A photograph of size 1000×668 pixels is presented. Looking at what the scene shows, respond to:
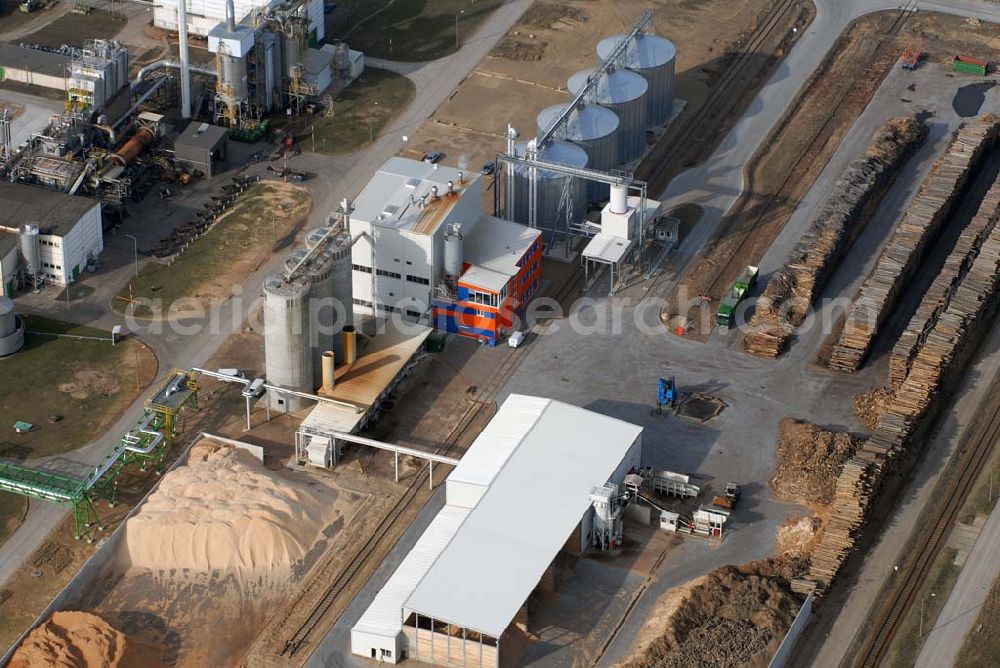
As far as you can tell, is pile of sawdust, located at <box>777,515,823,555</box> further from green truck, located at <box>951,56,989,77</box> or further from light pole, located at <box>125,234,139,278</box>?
green truck, located at <box>951,56,989,77</box>

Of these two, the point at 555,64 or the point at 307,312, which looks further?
the point at 555,64

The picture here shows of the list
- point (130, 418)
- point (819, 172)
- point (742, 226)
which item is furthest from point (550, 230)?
point (130, 418)

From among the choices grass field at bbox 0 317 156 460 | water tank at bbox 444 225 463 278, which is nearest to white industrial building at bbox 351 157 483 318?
water tank at bbox 444 225 463 278

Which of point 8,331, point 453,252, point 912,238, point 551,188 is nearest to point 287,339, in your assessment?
point 453,252

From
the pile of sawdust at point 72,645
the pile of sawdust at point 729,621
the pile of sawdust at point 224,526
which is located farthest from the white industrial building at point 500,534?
the pile of sawdust at point 72,645

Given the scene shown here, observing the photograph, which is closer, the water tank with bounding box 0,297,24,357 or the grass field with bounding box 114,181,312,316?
the water tank with bounding box 0,297,24,357

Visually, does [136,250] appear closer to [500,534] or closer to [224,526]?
[224,526]
